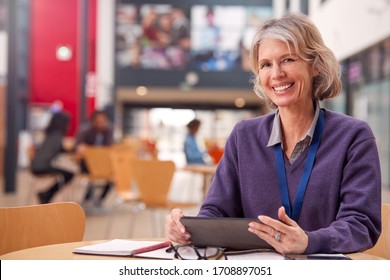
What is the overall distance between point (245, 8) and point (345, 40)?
418 inches

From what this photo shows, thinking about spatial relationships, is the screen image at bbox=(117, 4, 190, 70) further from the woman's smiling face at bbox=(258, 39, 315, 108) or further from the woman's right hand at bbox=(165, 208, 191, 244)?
the woman's right hand at bbox=(165, 208, 191, 244)

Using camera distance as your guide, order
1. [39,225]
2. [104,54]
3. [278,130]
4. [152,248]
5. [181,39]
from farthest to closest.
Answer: [181,39], [104,54], [39,225], [278,130], [152,248]

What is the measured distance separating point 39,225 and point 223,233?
769 mm

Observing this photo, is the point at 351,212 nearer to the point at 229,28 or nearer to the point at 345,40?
the point at 345,40

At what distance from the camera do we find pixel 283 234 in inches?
52.3

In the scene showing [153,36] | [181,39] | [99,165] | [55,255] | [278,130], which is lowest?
[99,165]

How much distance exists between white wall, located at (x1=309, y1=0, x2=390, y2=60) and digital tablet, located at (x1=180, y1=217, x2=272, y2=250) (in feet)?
24.2

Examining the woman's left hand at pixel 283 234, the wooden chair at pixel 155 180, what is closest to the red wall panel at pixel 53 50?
the wooden chair at pixel 155 180

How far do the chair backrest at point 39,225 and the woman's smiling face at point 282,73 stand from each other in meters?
0.72

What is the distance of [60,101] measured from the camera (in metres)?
19.3

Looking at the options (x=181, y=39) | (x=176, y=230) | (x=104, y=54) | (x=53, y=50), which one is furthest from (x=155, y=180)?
(x=181, y=39)

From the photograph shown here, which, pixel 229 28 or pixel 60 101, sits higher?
pixel 229 28

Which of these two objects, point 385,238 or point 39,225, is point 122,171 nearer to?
point 39,225
